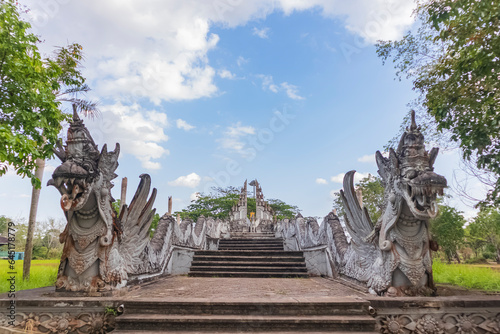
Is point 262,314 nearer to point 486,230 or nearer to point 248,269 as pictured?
point 248,269

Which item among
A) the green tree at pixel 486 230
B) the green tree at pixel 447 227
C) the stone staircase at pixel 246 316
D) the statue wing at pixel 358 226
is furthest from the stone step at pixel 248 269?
the green tree at pixel 486 230

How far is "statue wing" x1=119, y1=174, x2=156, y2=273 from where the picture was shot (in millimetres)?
4434

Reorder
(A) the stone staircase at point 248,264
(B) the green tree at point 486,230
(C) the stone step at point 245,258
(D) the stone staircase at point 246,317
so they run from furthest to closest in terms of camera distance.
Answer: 1. (B) the green tree at point 486,230
2. (C) the stone step at point 245,258
3. (A) the stone staircase at point 248,264
4. (D) the stone staircase at point 246,317

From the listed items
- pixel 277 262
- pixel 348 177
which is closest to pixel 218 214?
pixel 277 262

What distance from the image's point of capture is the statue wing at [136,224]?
14.5ft

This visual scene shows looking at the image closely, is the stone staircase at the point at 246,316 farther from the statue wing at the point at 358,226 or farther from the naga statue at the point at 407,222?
the statue wing at the point at 358,226

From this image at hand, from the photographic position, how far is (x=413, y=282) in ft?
11.8

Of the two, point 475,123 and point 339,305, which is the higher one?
point 475,123

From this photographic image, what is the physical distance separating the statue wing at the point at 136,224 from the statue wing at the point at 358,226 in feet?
10.6

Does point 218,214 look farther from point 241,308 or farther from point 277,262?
point 241,308

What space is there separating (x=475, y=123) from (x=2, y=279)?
9725 millimetres

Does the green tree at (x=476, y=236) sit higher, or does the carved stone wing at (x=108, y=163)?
the carved stone wing at (x=108, y=163)

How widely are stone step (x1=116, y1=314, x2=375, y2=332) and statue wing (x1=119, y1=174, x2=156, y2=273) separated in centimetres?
131

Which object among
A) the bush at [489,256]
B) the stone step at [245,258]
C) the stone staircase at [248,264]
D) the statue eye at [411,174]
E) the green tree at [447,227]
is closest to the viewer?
the statue eye at [411,174]
